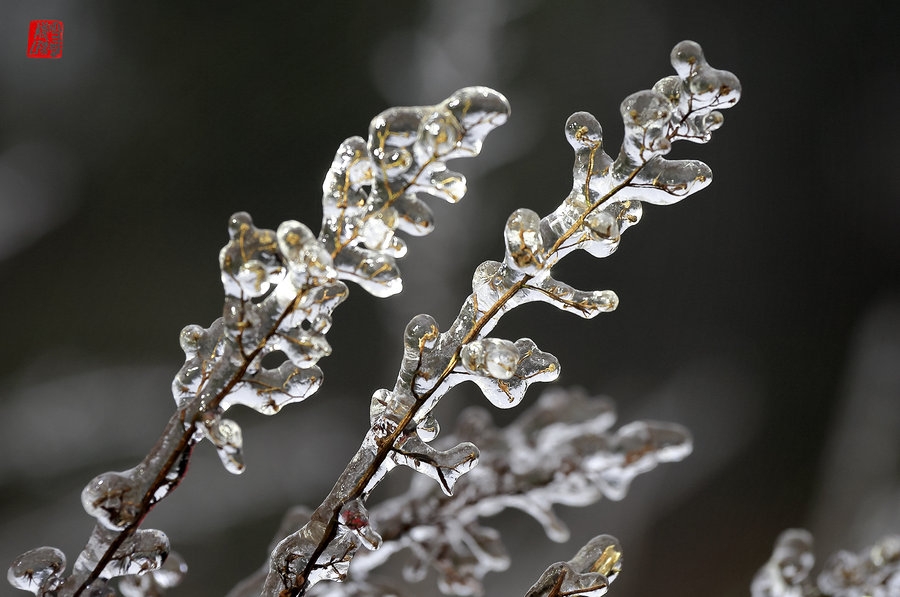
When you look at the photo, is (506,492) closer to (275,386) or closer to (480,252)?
(275,386)

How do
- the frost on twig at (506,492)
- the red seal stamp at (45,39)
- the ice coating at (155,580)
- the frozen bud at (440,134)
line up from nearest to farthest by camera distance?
the frozen bud at (440,134)
the ice coating at (155,580)
the frost on twig at (506,492)
the red seal stamp at (45,39)

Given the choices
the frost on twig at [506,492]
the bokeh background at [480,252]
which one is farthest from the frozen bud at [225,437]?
the bokeh background at [480,252]

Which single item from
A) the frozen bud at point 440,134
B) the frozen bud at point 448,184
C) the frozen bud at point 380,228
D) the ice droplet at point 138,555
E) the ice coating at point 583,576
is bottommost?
the ice coating at point 583,576

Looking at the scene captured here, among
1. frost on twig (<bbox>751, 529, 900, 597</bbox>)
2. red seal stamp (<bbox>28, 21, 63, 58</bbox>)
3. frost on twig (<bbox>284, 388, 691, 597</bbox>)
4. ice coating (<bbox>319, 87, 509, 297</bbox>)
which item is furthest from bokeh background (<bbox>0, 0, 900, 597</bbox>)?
ice coating (<bbox>319, 87, 509, 297</bbox>)

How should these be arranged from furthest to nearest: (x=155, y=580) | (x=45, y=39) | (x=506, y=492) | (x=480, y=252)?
(x=480, y=252) < (x=45, y=39) < (x=506, y=492) < (x=155, y=580)

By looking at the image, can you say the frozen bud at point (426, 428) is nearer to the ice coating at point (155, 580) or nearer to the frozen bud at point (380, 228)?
the frozen bud at point (380, 228)

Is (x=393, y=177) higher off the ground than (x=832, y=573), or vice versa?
(x=393, y=177)

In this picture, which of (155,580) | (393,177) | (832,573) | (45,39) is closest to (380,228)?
(393,177)
